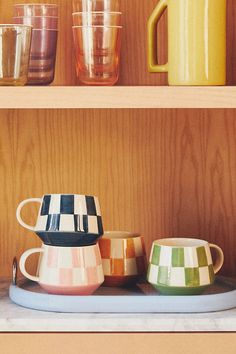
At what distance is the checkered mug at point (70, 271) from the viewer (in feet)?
3.76

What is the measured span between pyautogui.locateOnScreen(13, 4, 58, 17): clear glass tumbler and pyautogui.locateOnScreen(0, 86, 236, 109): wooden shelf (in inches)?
6.5

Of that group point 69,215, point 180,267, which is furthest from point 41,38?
point 180,267

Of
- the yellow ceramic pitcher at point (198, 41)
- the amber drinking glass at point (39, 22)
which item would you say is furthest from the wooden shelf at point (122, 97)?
the amber drinking glass at point (39, 22)

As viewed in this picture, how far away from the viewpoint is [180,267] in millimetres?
1145

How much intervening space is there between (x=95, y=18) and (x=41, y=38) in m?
0.09

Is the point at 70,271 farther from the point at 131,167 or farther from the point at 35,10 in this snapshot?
the point at 35,10

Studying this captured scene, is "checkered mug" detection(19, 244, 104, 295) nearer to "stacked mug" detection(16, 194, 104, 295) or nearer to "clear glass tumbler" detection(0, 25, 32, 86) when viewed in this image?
"stacked mug" detection(16, 194, 104, 295)

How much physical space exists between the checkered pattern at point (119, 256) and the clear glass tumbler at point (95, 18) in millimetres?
331

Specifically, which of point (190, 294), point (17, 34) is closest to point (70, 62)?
point (17, 34)

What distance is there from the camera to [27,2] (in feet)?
4.33

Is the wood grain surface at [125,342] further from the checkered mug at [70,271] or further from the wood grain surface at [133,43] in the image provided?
the wood grain surface at [133,43]

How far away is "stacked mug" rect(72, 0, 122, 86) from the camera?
1188 millimetres

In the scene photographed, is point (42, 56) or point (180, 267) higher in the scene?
point (42, 56)

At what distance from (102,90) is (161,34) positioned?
0.25 metres
